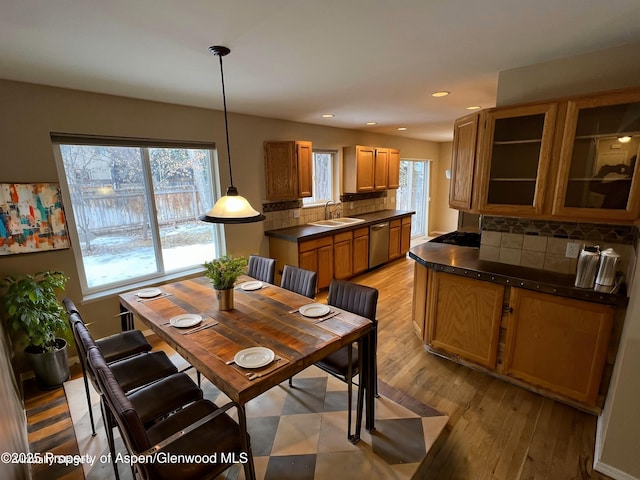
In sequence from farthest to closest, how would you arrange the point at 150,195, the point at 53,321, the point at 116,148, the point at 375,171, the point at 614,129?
the point at 375,171 < the point at 150,195 < the point at 116,148 < the point at 53,321 < the point at 614,129

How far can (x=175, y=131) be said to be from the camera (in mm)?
3166

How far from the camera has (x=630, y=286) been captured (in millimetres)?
1849

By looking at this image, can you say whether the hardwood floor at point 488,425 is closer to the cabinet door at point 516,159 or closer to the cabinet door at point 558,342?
the cabinet door at point 558,342

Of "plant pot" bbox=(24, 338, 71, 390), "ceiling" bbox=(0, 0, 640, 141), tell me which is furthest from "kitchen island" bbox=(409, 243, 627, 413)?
"plant pot" bbox=(24, 338, 71, 390)

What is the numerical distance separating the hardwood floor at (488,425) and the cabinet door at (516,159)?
1374mm

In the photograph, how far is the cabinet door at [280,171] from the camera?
13.2 ft

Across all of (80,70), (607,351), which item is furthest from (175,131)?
(607,351)

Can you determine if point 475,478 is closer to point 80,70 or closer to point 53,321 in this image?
point 53,321

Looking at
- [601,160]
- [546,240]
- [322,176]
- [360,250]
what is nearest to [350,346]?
[546,240]

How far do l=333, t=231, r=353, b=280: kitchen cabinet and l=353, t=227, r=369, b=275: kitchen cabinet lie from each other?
0.10 meters

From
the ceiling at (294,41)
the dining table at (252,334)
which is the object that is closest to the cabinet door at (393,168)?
the ceiling at (294,41)

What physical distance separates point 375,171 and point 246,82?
340 cm

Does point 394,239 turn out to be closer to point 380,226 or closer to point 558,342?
point 380,226

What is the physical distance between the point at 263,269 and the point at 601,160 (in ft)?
8.67
